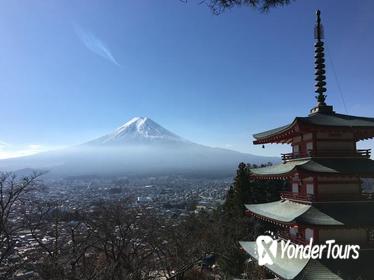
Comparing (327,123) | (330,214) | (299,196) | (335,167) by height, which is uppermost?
(327,123)

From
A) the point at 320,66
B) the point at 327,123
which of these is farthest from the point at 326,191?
the point at 320,66

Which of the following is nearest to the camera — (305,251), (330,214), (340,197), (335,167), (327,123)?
(330,214)

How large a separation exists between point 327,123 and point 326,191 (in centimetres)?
202

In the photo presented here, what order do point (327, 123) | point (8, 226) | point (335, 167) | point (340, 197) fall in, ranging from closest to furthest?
point (335, 167), point (340, 197), point (327, 123), point (8, 226)

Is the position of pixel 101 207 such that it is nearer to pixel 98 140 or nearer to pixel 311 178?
pixel 311 178

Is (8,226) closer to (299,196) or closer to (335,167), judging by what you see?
(299,196)

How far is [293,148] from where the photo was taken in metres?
12.1

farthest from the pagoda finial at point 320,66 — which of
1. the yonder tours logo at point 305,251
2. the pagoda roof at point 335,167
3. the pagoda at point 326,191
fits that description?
the yonder tours logo at point 305,251

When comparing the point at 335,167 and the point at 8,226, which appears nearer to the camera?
the point at 335,167

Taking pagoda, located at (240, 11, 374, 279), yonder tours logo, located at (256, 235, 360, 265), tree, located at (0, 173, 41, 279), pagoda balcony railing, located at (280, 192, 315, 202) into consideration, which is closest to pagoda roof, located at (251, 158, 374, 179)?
pagoda, located at (240, 11, 374, 279)

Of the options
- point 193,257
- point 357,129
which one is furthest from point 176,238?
point 357,129

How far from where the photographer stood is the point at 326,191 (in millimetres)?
10367

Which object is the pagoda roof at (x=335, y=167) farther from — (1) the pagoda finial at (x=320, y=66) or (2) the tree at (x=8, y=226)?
(2) the tree at (x=8, y=226)

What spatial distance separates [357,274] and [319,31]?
7643mm
